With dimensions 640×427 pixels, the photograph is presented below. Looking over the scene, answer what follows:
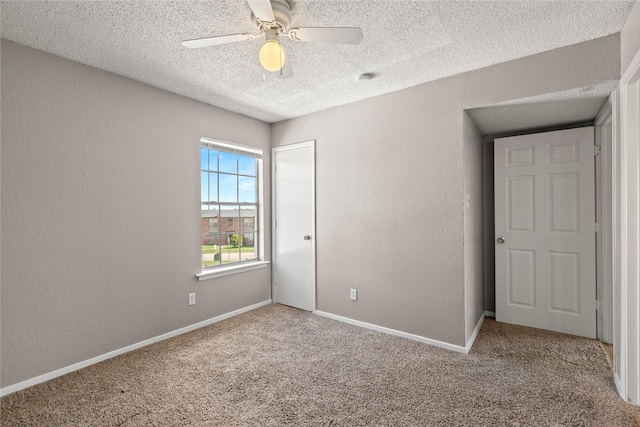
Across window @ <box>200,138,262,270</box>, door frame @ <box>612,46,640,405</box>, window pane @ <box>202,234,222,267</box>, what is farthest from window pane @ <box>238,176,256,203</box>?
door frame @ <box>612,46,640,405</box>

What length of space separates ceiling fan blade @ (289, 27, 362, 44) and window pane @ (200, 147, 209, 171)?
2.10 m

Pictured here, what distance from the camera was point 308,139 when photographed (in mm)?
3850

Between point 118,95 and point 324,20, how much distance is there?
6.49 feet

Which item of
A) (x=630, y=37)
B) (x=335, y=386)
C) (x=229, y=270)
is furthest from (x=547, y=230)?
(x=229, y=270)

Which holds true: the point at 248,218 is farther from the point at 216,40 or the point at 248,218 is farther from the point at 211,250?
the point at 216,40

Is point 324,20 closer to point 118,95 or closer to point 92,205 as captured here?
point 118,95

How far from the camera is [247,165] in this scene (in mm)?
4051

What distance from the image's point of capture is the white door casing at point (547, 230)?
10.0 feet

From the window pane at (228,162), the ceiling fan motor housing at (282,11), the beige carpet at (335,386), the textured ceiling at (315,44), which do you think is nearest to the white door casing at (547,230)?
the beige carpet at (335,386)

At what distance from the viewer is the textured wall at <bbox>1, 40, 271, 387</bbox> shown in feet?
7.23

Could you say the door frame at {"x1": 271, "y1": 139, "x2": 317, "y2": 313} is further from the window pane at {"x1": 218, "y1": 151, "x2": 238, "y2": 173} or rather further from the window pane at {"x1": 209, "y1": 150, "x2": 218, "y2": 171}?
the window pane at {"x1": 209, "y1": 150, "x2": 218, "y2": 171}

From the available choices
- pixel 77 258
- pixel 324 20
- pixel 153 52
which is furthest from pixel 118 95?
pixel 324 20

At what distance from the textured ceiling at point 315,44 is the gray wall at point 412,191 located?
0.16 m

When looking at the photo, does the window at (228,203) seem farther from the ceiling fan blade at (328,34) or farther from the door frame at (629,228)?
the door frame at (629,228)
